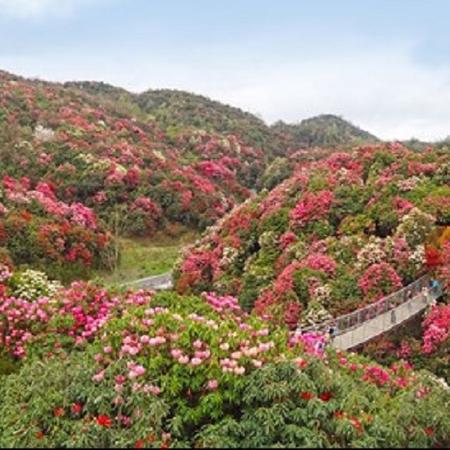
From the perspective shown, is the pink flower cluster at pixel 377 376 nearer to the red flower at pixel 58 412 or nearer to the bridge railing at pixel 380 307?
the red flower at pixel 58 412

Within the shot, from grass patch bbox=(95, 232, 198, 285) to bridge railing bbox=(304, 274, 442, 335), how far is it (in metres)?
14.5

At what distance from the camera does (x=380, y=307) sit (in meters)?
18.5

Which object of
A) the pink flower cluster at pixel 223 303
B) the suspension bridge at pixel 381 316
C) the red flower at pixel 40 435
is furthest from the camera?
the suspension bridge at pixel 381 316

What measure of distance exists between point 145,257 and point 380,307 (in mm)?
19884

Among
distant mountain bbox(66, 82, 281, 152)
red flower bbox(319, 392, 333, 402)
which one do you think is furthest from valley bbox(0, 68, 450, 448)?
distant mountain bbox(66, 82, 281, 152)

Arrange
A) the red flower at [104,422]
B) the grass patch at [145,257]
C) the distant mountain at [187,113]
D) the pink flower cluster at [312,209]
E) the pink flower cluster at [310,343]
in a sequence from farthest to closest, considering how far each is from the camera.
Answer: the distant mountain at [187,113] → the grass patch at [145,257] → the pink flower cluster at [312,209] → the pink flower cluster at [310,343] → the red flower at [104,422]

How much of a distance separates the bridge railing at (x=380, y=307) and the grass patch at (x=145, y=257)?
1447 cm

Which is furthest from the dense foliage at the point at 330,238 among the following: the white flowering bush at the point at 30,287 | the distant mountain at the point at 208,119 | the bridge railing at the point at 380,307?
the distant mountain at the point at 208,119

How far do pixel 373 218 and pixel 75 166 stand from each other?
1003 inches

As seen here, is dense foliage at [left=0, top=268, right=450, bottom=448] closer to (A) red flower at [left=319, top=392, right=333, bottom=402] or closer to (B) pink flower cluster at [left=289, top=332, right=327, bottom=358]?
(A) red flower at [left=319, top=392, right=333, bottom=402]

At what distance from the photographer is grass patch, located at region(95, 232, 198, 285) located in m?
32.6

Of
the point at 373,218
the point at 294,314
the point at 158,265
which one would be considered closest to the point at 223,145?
the point at 158,265

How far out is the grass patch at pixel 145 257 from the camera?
3259cm

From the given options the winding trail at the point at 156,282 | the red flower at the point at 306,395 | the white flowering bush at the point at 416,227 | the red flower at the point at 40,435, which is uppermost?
the white flowering bush at the point at 416,227
